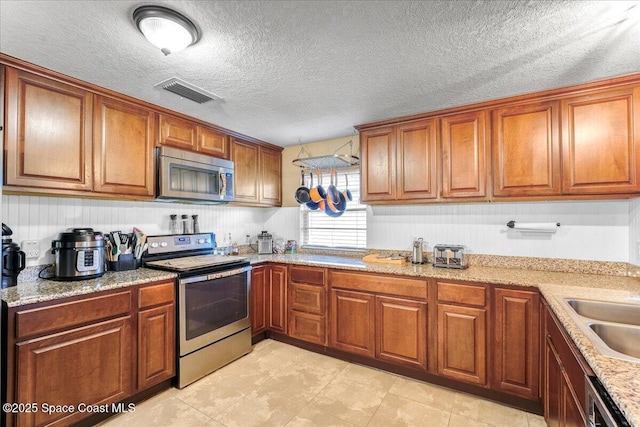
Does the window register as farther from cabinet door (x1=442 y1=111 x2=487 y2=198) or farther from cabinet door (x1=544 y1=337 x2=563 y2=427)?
cabinet door (x1=544 y1=337 x2=563 y2=427)

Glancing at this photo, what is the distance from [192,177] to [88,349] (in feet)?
5.07

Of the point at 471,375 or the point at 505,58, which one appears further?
the point at 471,375

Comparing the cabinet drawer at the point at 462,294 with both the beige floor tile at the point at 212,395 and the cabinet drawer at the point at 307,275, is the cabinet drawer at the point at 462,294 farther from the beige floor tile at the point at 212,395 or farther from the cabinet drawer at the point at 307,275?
the beige floor tile at the point at 212,395

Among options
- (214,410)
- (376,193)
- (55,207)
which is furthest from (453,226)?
(55,207)

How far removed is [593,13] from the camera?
4.65ft

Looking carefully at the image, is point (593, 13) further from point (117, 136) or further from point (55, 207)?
point (55, 207)

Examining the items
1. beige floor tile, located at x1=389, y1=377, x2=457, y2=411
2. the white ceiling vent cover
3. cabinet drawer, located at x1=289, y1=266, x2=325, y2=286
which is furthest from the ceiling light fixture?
beige floor tile, located at x1=389, y1=377, x2=457, y2=411

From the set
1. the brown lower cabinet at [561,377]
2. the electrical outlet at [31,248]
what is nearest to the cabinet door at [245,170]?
the electrical outlet at [31,248]

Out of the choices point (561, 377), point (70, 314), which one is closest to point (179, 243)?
point (70, 314)

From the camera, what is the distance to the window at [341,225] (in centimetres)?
357

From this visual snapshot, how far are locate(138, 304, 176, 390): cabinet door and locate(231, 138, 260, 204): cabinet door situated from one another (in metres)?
1.45

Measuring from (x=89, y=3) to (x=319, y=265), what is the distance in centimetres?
242

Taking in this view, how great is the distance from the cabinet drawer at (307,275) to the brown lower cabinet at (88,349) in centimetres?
117

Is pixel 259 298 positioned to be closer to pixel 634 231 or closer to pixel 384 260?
pixel 384 260
